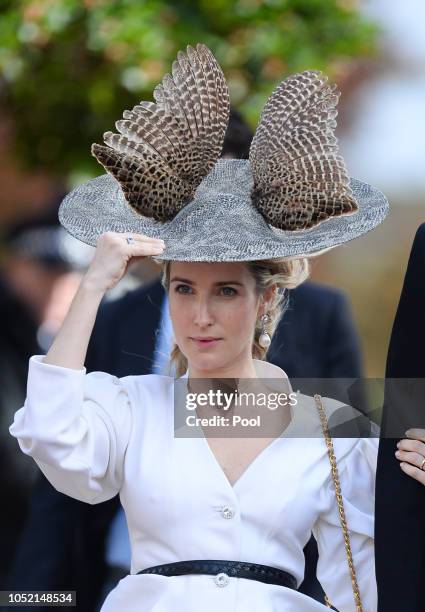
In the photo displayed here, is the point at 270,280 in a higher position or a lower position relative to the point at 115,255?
lower

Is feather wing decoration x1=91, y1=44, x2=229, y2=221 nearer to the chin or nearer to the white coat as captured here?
the chin

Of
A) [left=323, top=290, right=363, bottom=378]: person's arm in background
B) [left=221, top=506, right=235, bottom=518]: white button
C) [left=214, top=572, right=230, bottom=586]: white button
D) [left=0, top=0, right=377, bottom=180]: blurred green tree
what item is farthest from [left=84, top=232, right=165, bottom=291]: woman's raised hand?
[left=0, top=0, right=377, bottom=180]: blurred green tree

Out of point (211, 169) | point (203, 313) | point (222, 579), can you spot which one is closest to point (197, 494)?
point (222, 579)

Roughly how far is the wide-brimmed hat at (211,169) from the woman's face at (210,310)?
9cm

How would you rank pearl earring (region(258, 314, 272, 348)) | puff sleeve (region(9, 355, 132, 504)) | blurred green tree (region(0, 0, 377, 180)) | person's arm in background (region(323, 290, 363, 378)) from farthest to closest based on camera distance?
blurred green tree (region(0, 0, 377, 180)) < person's arm in background (region(323, 290, 363, 378)) < pearl earring (region(258, 314, 272, 348)) < puff sleeve (region(9, 355, 132, 504))

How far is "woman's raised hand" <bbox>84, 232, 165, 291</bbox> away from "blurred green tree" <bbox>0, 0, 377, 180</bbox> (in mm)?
3212

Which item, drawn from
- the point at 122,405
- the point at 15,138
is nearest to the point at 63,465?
the point at 122,405

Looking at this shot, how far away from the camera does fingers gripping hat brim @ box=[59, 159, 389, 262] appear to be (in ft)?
10.1

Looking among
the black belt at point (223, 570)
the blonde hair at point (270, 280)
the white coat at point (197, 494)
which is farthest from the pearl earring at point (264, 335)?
the black belt at point (223, 570)

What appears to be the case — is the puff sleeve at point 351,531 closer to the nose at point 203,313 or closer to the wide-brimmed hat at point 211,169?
the nose at point 203,313

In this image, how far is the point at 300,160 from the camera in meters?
3.17

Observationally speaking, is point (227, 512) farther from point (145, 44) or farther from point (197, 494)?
point (145, 44)

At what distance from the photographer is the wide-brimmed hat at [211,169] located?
3137 millimetres

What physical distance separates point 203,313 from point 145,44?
328 centimetres
